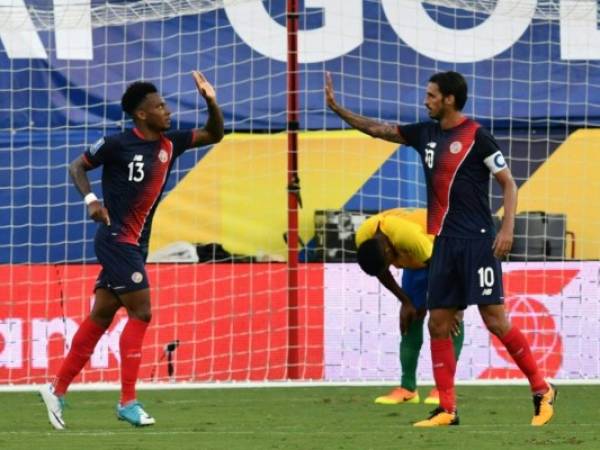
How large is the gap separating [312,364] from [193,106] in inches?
112

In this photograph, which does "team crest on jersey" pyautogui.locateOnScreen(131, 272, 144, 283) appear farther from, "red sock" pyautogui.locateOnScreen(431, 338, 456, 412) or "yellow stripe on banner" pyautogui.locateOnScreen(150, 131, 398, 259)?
"yellow stripe on banner" pyautogui.locateOnScreen(150, 131, 398, 259)

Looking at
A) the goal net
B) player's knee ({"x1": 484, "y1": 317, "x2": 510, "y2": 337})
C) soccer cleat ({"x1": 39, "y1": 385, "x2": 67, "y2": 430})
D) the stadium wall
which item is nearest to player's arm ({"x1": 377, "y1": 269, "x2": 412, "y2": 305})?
player's knee ({"x1": 484, "y1": 317, "x2": 510, "y2": 337})

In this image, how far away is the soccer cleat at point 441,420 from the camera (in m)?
9.25

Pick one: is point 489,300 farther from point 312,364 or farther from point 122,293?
point 312,364

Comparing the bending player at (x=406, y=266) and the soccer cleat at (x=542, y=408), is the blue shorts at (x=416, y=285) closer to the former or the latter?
the bending player at (x=406, y=266)

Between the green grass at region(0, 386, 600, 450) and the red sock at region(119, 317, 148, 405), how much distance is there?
8.9 inches

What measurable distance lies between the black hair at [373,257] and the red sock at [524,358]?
152cm

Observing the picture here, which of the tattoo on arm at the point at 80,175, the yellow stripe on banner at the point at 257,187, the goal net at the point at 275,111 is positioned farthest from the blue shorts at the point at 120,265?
the yellow stripe on banner at the point at 257,187

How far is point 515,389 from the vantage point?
12602mm

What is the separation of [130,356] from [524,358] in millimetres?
2208

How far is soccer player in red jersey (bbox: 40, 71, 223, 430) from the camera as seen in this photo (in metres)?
9.41

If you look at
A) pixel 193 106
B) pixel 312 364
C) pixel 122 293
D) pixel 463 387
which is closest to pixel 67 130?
pixel 193 106

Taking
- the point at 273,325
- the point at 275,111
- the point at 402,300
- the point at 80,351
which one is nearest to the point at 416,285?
the point at 402,300

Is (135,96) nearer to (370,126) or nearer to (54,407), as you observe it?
(370,126)
